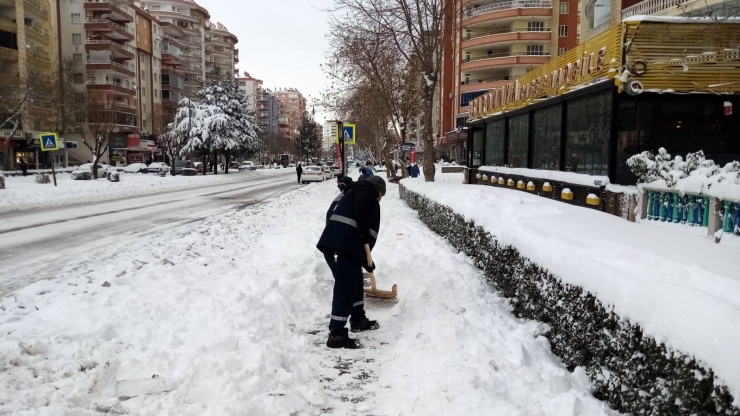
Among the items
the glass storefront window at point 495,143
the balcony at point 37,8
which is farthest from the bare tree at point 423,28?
the balcony at point 37,8

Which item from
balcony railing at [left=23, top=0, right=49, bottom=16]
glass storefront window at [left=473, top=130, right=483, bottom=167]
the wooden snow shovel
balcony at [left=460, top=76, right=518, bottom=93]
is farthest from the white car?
the wooden snow shovel

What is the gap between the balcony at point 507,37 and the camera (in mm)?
49281

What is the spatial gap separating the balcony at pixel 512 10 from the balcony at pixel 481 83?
579cm

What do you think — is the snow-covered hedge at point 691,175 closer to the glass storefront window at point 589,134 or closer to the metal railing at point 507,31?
the glass storefront window at point 589,134

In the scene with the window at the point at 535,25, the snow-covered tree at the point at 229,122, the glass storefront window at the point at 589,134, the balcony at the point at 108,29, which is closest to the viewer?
the glass storefront window at the point at 589,134

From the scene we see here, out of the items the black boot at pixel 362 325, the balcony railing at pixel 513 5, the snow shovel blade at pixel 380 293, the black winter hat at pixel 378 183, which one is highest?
the balcony railing at pixel 513 5

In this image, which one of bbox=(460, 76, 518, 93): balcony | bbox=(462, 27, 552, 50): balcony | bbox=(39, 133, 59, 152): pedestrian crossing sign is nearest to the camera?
bbox=(39, 133, 59, 152): pedestrian crossing sign

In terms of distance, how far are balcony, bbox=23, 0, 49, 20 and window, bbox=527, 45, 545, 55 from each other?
4743 cm

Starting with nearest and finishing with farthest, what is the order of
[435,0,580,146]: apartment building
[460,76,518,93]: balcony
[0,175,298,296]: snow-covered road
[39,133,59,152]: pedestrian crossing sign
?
[0,175,298,296]: snow-covered road, [39,133,59,152]: pedestrian crossing sign, [435,0,580,146]: apartment building, [460,76,518,93]: balcony

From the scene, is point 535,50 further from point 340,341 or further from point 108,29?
point 340,341

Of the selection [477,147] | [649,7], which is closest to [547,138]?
[477,147]

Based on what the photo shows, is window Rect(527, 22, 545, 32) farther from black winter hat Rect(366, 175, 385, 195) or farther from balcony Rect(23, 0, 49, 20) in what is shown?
black winter hat Rect(366, 175, 385, 195)

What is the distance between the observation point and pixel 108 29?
5981 cm

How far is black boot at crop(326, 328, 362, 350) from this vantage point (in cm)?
479
